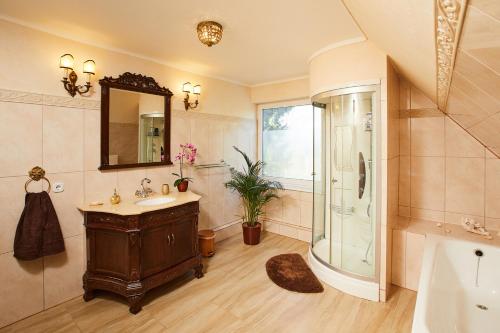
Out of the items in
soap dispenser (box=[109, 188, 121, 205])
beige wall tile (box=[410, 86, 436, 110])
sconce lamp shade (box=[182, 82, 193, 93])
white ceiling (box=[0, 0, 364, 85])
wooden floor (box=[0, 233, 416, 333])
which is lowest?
wooden floor (box=[0, 233, 416, 333])

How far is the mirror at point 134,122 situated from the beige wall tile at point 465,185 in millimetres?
3184

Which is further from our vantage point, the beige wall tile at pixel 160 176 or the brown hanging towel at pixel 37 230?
the beige wall tile at pixel 160 176

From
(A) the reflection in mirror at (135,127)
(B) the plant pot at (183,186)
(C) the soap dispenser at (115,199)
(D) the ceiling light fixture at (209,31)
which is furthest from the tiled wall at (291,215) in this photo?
(D) the ceiling light fixture at (209,31)

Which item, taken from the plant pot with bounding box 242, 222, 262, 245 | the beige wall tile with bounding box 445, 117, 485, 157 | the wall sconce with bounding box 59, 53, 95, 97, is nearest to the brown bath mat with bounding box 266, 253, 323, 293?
the plant pot with bounding box 242, 222, 262, 245

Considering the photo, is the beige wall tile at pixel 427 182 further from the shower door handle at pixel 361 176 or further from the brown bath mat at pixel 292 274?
the brown bath mat at pixel 292 274

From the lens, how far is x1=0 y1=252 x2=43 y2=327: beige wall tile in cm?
193

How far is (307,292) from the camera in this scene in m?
2.41

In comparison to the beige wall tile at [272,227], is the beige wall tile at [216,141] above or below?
above

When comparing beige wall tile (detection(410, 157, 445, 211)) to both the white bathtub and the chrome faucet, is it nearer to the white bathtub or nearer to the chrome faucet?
the white bathtub

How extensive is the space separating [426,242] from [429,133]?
1219 mm

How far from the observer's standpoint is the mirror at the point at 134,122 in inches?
95.9

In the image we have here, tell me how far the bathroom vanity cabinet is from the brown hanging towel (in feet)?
0.77

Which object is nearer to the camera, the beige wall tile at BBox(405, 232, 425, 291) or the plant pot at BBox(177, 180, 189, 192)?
the beige wall tile at BBox(405, 232, 425, 291)

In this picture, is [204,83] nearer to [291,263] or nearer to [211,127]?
[211,127]
